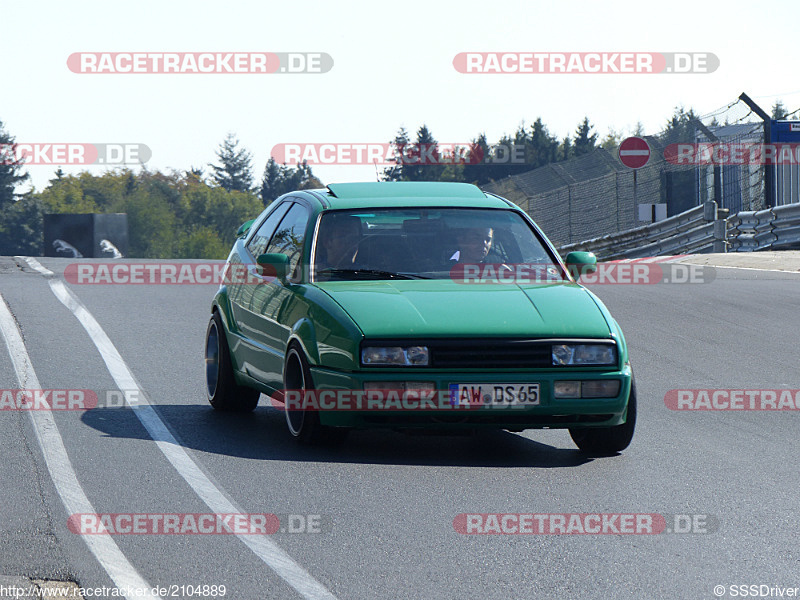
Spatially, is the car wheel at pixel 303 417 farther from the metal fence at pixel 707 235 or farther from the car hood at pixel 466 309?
the metal fence at pixel 707 235

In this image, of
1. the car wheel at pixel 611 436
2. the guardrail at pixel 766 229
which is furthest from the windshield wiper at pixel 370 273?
the guardrail at pixel 766 229

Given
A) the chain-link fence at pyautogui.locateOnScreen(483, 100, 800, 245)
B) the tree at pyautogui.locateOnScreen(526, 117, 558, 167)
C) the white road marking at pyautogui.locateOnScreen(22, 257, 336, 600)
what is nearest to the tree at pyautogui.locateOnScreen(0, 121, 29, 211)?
the tree at pyautogui.locateOnScreen(526, 117, 558, 167)

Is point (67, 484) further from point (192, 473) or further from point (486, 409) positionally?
point (486, 409)

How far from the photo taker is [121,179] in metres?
198

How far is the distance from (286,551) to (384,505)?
974 millimetres

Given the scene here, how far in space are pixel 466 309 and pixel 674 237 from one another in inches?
942

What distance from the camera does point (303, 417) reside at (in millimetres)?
7523

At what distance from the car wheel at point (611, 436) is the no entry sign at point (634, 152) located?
25103 mm

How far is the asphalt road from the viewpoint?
4.89 meters

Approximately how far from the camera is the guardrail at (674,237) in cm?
2830

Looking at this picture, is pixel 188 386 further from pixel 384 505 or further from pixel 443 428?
pixel 384 505

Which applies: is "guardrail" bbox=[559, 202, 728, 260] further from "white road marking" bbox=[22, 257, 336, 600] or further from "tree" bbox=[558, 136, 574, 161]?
"tree" bbox=[558, 136, 574, 161]

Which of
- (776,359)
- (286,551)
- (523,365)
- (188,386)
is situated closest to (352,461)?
(523,365)

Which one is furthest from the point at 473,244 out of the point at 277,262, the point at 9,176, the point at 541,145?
the point at 541,145
